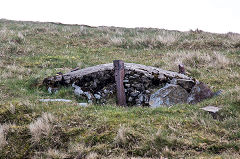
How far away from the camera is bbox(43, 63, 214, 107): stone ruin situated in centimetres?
808

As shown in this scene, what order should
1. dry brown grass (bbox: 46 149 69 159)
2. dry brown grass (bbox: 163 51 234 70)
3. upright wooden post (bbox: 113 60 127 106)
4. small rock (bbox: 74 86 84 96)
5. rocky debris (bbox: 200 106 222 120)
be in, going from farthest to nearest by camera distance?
dry brown grass (bbox: 163 51 234 70) < small rock (bbox: 74 86 84 96) < upright wooden post (bbox: 113 60 127 106) < rocky debris (bbox: 200 106 222 120) < dry brown grass (bbox: 46 149 69 159)

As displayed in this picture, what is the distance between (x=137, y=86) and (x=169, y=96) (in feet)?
3.87

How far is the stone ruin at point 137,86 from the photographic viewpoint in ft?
26.5

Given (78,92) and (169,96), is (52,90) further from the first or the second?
(169,96)

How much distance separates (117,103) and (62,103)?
1775mm

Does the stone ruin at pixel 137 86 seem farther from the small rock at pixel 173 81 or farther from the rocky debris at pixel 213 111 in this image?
the rocky debris at pixel 213 111

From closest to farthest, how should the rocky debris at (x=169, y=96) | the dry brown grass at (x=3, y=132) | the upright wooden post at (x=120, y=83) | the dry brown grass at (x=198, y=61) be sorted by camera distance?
the dry brown grass at (x=3, y=132) → the rocky debris at (x=169, y=96) → the upright wooden post at (x=120, y=83) → the dry brown grass at (x=198, y=61)

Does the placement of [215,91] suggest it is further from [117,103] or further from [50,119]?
[50,119]

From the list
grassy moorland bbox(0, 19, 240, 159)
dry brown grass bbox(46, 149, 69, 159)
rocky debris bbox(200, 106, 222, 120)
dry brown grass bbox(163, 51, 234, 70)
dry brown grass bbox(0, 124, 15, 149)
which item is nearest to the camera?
dry brown grass bbox(46, 149, 69, 159)

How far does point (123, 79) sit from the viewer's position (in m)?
Answer: 8.66

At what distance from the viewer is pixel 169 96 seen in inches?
315

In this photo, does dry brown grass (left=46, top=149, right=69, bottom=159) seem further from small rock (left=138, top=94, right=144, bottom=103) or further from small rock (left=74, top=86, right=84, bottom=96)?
small rock (left=138, top=94, right=144, bottom=103)

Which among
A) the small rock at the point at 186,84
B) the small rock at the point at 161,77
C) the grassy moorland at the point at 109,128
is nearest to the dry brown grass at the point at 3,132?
the grassy moorland at the point at 109,128

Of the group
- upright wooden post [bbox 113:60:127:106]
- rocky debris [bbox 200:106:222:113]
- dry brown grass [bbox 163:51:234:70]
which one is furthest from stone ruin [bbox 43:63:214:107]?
dry brown grass [bbox 163:51:234:70]
